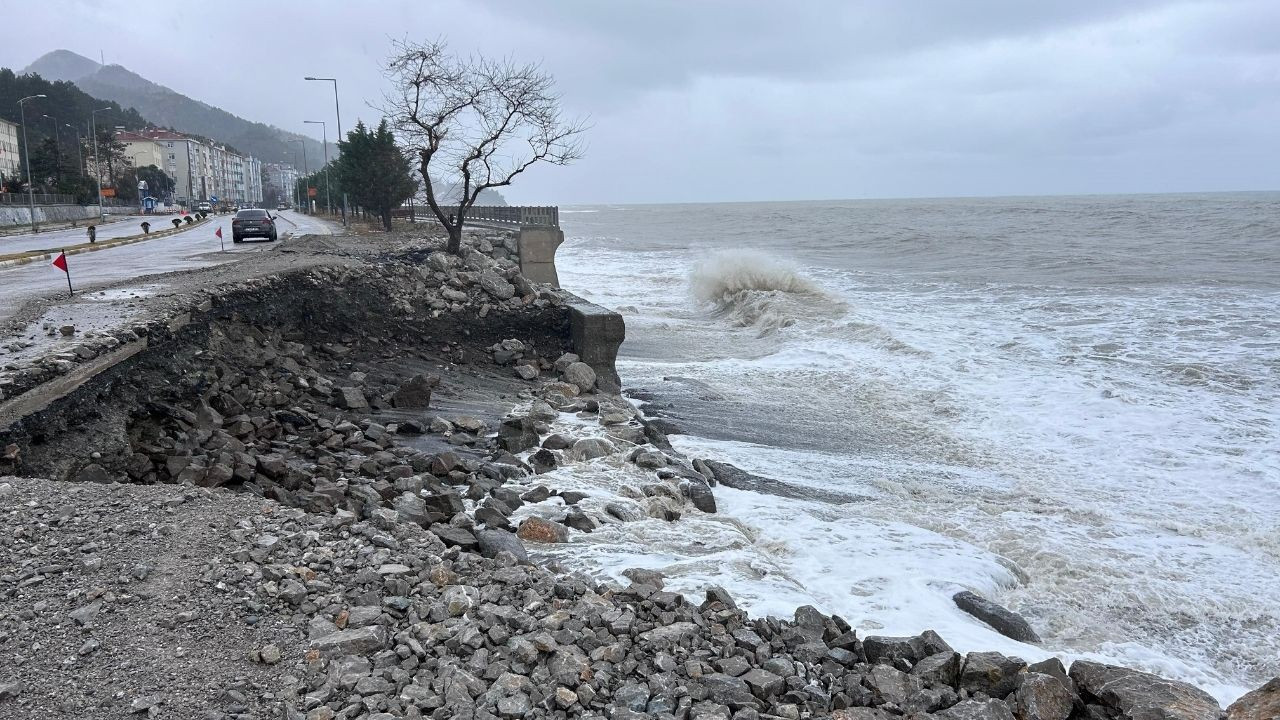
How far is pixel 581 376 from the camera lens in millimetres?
13750

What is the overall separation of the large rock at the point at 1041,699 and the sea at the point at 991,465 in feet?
4.34

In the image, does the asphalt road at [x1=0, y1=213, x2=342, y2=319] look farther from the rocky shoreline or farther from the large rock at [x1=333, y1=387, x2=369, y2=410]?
the rocky shoreline

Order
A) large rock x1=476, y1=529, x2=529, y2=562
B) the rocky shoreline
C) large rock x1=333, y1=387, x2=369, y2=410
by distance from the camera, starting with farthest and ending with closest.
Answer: large rock x1=333, y1=387, x2=369, y2=410, large rock x1=476, y1=529, x2=529, y2=562, the rocky shoreline

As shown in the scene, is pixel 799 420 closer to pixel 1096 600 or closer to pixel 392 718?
pixel 1096 600

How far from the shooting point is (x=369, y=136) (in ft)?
142

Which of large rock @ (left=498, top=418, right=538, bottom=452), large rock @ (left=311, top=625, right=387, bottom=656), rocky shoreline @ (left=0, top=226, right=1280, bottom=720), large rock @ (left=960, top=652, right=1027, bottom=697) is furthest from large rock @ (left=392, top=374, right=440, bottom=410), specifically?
large rock @ (left=960, top=652, right=1027, bottom=697)

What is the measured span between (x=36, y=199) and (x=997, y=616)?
6299 centimetres

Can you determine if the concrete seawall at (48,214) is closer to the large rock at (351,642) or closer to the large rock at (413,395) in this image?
the large rock at (413,395)

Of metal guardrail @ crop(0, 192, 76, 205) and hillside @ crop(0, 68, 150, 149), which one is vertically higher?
hillside @ crop(0, 68, 150, 149)

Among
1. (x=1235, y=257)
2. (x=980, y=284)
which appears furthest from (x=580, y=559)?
(x=1235, y=257)

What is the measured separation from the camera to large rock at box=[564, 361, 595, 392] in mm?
13628

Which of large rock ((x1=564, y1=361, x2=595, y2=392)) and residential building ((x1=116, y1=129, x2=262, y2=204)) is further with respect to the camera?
residential building ((x1=116, y1=129, x2=262, y2=204))

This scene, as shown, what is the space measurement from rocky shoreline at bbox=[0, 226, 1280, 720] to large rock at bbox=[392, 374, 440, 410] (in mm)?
2511

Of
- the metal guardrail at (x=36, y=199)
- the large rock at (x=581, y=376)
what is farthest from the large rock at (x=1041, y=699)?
the metal guardrail at (x=36, y=199)
